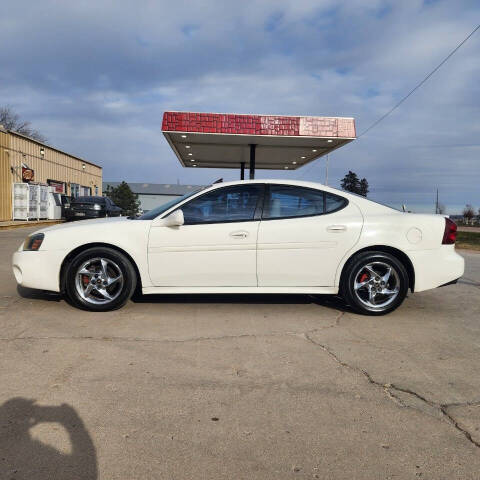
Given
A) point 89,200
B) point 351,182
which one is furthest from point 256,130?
point 351,182

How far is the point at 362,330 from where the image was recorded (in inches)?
172

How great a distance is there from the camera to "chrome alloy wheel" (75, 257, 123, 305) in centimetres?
480

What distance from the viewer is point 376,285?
16.2 ft

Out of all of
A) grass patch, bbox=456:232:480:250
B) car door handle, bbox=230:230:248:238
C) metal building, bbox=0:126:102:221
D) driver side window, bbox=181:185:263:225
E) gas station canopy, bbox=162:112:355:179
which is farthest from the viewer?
metal building, bbox=0:126:102:221

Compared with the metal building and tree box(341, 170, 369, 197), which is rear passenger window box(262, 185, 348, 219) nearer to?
the metal building

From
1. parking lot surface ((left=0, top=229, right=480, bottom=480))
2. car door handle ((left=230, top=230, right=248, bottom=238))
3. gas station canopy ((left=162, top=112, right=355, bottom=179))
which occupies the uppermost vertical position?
gas station canopy ((left=162, top=112, right=355, bottom=179))

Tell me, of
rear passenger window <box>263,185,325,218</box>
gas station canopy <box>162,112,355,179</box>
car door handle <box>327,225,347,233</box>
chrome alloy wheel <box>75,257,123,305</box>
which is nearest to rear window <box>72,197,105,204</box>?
gas station canopy <box>162,112,355,179</box>

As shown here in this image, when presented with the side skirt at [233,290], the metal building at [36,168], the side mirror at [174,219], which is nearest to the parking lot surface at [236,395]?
the side skirt at [233,290]

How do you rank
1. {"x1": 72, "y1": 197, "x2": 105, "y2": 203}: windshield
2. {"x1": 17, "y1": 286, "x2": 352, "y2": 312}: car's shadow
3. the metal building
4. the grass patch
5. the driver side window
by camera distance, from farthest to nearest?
the metal building
{"x1": 72, "y1": 197, "x2": 105, "y2": 203}: windshield
the grass patch
{"x1": 17, "y1": 286, "x2": 352, "y2": 312}: car's shadow
the driver side window

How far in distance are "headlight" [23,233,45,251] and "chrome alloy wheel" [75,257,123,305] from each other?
1.81 feet

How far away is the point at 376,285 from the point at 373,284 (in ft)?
0.12

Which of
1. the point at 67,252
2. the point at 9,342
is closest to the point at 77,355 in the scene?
the point at 9,342

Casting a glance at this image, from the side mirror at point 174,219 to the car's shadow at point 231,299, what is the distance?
1097mm

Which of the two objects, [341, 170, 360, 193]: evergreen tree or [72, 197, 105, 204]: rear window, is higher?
[341, 170, 360, 193]: evergreen tree
